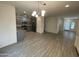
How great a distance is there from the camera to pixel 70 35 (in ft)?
16.6

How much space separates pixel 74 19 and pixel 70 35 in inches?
35.6

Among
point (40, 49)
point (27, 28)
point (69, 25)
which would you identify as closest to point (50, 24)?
point (69, 25)

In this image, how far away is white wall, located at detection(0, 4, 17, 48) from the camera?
3882 millimetres

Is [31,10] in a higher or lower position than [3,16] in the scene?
higher

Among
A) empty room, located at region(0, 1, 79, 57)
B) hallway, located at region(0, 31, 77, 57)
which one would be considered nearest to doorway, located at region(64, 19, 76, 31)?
empty room, located at region(0, 1, 79, 57)

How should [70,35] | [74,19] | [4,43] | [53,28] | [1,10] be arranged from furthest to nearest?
[53,28], [70,35], [74,19], [4,43], [1,10]

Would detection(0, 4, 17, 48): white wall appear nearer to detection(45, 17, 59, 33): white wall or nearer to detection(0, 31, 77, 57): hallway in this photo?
detection(0, 31, 77, 57): hallway

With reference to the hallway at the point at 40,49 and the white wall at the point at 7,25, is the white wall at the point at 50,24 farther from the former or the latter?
the white wall at the point at 7,25

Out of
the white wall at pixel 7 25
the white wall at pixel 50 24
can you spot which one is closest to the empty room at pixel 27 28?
the white wall at pixel 7 25

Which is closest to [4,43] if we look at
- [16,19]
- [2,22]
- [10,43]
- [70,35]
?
[10,43]

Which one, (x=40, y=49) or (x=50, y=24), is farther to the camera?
(x=50, y=24)

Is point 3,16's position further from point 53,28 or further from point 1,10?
point 53,28

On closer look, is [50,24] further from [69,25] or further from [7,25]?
[7,25]

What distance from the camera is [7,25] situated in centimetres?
413
